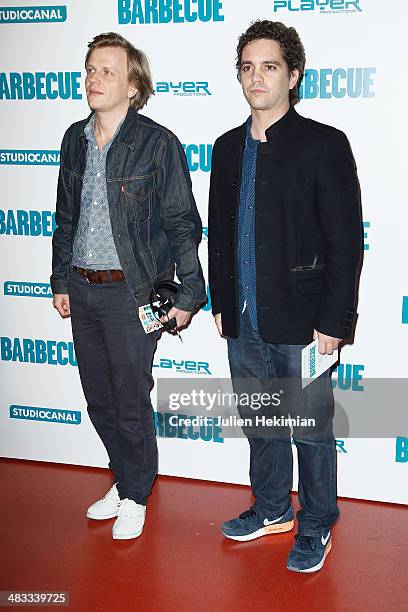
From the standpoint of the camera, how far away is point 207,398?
3.64 metres

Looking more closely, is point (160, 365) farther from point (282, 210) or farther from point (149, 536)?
point (282, 210)

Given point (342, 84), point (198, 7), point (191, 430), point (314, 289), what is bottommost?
point (191, 430)

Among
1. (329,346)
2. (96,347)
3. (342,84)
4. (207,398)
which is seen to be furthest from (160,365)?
(342,84)

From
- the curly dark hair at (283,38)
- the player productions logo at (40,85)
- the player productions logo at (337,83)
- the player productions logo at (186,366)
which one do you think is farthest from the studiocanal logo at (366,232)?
the player productions logo at (40,85)

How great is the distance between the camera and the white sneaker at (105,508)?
334 cm

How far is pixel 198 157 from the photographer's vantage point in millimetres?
3428

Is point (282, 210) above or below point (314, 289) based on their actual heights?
above

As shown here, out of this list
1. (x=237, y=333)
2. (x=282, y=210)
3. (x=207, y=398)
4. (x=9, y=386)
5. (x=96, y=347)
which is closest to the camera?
(x=282, y=210)

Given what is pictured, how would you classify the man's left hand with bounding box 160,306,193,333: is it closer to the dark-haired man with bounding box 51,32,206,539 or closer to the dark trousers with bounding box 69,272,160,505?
the dark-haired man with bounding box 51,32,206,539

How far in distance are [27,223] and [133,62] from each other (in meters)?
1.09

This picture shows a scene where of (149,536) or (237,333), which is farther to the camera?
(149,536)

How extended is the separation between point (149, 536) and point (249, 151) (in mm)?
1584

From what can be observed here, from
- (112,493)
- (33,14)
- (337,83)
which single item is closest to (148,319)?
(112,493)

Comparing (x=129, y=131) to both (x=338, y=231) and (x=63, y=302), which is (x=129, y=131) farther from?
(x=338, y=231)
